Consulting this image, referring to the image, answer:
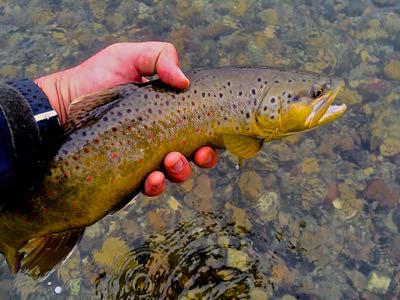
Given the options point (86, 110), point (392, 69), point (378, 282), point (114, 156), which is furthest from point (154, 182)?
point (392, 69)

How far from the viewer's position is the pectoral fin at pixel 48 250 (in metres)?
3.17

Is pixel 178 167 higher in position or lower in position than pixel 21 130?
lower

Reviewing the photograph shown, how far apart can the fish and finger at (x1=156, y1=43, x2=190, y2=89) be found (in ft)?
0.19

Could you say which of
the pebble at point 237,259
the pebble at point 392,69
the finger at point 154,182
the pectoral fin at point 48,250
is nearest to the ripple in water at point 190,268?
the pebble at point 237,259

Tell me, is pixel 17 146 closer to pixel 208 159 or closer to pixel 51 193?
pixel 51 193

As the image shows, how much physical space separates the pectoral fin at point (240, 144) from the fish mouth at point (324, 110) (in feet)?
1.37

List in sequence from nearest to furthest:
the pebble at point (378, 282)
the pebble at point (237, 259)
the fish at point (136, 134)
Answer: the fish at point (136, 134) → the pebble at point (237, 259) → the pebble at point (378, 282)

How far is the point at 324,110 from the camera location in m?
3.49

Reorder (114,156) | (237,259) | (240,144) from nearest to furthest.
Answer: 1. (114,156)
2. (240,144)
3. (237,259)

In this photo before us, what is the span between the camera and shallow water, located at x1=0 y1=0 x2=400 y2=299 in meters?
4.54

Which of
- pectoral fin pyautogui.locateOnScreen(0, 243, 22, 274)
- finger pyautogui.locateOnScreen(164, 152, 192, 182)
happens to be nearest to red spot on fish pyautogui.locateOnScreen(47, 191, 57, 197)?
pectoral fin pyautogui.locateOnScreen(0, 243, 22, 274)

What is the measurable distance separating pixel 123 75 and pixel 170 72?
930 millimetres

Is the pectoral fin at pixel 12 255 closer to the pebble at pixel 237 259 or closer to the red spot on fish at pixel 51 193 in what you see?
the red spot on fish at pixel 51 193

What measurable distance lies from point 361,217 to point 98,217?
119 inches
